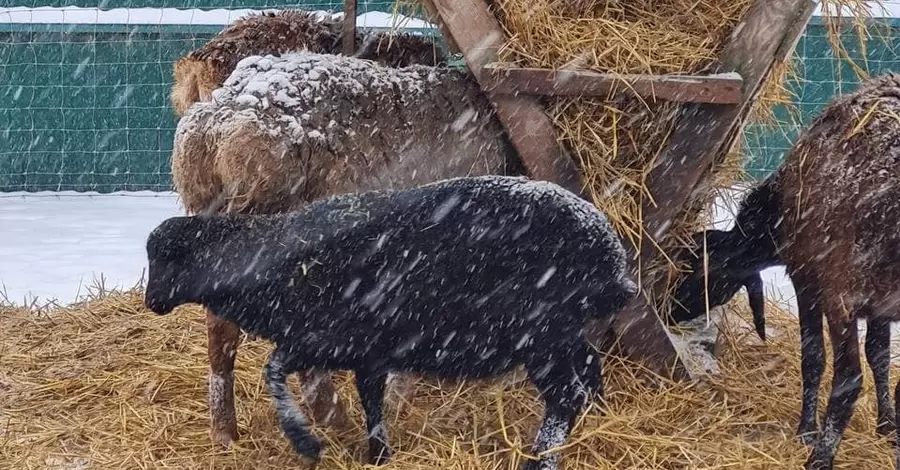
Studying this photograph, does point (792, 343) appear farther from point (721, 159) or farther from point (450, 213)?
point (450, 213)

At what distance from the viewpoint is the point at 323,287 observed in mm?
3141

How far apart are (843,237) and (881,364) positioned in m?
0.87

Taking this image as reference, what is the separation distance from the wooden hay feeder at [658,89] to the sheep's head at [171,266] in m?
1.46

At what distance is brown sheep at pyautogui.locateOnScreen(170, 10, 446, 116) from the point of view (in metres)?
4.70

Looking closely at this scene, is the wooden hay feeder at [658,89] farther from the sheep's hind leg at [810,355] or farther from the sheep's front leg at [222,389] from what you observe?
the sheep's front leg at [222,389]

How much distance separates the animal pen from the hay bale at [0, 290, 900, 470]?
1 cm

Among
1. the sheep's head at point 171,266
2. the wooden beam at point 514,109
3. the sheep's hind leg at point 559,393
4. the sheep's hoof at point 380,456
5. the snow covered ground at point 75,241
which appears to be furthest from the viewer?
the snow covered ground at point 75,241

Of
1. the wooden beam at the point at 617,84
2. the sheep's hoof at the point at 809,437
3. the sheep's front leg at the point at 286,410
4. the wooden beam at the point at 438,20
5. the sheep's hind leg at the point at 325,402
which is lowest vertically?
the sheep's hind leg at the point at 325,402

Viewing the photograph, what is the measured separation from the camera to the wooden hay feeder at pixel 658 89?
377cm

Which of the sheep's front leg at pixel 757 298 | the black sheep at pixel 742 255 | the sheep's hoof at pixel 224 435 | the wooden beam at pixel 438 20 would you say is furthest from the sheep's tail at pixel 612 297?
the sheep's hoof at pixel 224 435

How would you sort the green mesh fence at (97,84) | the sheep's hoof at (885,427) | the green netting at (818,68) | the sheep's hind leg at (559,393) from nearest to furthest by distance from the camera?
the sheep's hind leg at (559,393), the sheep's hoof at (885,427), the green netting at (818,68), the green mesh fence at (97,84)

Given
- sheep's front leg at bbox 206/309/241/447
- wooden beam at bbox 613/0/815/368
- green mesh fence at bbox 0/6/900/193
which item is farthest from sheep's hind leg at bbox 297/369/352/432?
green mesh fence at bbox 0/6/900/193

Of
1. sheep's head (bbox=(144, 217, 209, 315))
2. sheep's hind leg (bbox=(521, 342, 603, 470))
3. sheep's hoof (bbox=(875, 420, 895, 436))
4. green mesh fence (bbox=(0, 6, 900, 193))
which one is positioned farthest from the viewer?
green mesh fence (bbox=(0, 6, 900, 193))

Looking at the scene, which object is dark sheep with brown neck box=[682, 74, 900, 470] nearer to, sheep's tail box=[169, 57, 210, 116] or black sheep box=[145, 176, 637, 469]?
black sheep box=[145, 176, 637, 469]
